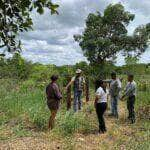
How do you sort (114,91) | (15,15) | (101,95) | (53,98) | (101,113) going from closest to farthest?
1. (15,15)
2. (101,95)
3. (101,113)
4. (53,98)
5. (114,91)

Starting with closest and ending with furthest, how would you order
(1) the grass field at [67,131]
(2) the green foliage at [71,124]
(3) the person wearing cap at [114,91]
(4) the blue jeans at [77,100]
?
(1) the grass field at [67,131], (2) the green foliage at [71,124], (3) the person wearing cap at [114,91], (4) the blue jeans at [77,100]

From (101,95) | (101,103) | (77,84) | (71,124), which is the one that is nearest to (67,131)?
(71,124)

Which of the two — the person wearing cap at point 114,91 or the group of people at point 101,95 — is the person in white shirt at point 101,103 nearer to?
the group of people at point 101,95

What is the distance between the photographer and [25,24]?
496 cm

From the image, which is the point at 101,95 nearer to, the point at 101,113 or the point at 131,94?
the point at 101,113

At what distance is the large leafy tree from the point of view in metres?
46.8

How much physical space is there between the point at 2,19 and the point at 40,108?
37.2ft

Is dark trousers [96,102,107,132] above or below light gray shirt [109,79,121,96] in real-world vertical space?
below

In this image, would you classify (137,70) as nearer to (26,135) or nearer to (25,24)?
(26,135)

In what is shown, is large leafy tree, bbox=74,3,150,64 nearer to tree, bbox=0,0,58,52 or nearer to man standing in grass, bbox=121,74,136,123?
man standing in grass, bbox=121,74,136,123

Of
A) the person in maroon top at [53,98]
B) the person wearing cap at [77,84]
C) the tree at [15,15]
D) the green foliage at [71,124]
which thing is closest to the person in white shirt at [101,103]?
the green foliage at [71,124]

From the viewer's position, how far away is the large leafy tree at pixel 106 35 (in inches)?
1844

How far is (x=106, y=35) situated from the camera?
159 ft

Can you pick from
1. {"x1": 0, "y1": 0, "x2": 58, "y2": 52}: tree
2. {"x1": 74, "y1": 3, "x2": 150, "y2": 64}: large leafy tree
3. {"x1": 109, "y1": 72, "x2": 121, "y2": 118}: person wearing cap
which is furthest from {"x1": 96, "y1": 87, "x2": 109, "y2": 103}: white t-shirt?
{"x1": 74, "y1": 3, "x2": 150, "y2": 64}: large leafy tree
